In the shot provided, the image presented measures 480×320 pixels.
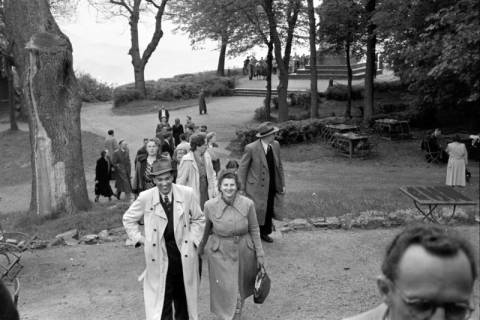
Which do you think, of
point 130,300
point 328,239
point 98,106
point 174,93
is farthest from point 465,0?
point 98,106

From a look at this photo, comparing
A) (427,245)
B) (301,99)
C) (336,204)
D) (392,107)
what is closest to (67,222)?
(336,204)

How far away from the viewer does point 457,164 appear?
15695 millimetres

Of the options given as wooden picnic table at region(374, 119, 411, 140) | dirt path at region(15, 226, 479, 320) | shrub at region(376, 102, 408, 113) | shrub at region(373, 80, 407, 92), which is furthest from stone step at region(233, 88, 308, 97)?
dirt path at region(15, 226, 479, 320)

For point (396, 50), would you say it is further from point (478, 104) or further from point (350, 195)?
point (350, 195)

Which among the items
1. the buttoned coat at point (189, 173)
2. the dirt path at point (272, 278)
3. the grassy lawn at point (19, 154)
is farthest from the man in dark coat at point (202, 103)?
the buttoned coat at point (189, 173)

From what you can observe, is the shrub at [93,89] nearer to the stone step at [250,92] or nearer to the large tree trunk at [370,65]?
the stone step at [250,92]

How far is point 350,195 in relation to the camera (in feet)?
46.5

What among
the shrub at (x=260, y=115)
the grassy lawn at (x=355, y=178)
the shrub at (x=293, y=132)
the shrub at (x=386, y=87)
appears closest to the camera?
the grassy lawn at (x=355, y=178)

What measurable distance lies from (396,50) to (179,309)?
61.1 feet

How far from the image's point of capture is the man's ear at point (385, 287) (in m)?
1.81

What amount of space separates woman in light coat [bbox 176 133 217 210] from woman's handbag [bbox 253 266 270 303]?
9.23 feet

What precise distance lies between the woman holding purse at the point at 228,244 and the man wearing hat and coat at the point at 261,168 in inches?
104

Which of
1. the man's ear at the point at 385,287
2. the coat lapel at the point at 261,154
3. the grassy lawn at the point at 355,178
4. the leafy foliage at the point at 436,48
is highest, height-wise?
the leafy foliage at the point at 436,48

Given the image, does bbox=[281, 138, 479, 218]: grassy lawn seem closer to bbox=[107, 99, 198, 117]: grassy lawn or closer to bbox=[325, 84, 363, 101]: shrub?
bbox=[325, 84, 363, 101]: shrub
